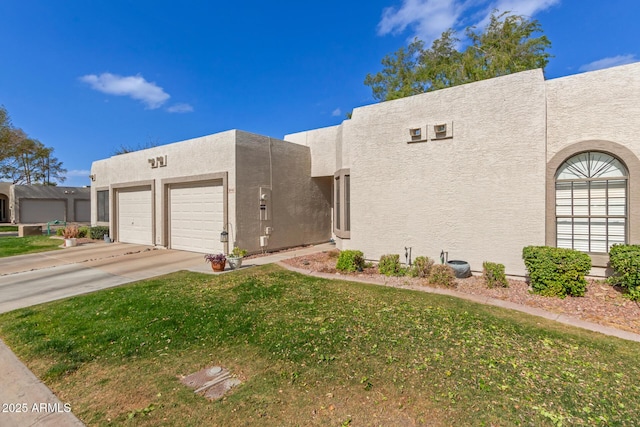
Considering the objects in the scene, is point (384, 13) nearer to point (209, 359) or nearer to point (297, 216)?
point (297, 216)

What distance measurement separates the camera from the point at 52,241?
1589cm

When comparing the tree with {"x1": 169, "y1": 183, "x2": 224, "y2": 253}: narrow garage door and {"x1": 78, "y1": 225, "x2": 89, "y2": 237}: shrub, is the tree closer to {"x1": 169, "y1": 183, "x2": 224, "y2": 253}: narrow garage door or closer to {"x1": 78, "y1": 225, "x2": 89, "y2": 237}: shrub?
{"x1": 169, "y1": 183, "x2": 224, "y2": 253}: narrow garage door

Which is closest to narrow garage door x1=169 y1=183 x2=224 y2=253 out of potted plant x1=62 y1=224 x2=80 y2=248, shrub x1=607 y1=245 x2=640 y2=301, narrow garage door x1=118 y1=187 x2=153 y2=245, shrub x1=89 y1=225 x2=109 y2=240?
narrow garage door x1=118 y1=187 x2=153 y2=245

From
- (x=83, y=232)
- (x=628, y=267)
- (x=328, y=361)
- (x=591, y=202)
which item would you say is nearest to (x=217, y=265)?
(x=328, y=361)

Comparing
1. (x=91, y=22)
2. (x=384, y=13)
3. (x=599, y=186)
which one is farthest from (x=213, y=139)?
(x=599, y=186)

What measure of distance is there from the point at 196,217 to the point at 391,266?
820 cm

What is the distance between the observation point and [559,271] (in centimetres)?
622

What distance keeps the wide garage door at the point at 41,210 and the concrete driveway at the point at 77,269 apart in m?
27.6

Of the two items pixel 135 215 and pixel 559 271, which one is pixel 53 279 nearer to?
pixel 135 215

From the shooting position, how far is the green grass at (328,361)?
2.81 metres

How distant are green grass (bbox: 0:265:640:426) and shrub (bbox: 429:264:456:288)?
3.34ft

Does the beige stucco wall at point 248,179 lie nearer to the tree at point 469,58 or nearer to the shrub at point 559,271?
the shrub at point 559,271

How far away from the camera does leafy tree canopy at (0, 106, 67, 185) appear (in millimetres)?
30734

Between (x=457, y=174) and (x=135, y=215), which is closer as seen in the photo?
(x=457, y=174)
